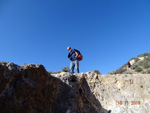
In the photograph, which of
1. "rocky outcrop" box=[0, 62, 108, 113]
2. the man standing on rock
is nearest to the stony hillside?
"rocky outcrop" box=[0, 62, 108, 113]

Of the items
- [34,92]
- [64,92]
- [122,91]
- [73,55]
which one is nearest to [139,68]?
[122,91]

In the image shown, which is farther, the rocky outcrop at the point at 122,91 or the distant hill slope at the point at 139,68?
the distant hill slope at the point at 139,68

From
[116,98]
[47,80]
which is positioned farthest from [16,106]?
[116,98]

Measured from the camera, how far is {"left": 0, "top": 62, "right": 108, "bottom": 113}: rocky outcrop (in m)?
2.94

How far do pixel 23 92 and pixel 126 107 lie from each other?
15.1 ft

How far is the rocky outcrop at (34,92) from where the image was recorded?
2.94 metres

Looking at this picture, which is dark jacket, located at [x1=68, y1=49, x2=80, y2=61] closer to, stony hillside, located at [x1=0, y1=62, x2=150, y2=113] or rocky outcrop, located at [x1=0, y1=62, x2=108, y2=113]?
stony hillside, located at [x1=0, y1=62, x2=150, y2=113]

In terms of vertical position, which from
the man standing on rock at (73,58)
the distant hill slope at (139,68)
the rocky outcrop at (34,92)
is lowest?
the rocky outcrop at (34,92)

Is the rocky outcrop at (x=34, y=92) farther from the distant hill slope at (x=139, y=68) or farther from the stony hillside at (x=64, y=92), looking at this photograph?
the distant hill slope at (x=139, y=68)

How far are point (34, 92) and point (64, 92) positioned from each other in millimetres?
1238

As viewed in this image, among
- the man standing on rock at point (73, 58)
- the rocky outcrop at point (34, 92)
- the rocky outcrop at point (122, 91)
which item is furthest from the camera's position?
the man standing on rock at point (73, 58)

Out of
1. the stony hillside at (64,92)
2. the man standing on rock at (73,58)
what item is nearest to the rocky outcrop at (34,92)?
the stony hillside at (64,92)

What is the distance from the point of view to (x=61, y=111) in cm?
383

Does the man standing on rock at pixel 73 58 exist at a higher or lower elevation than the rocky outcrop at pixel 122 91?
higher
